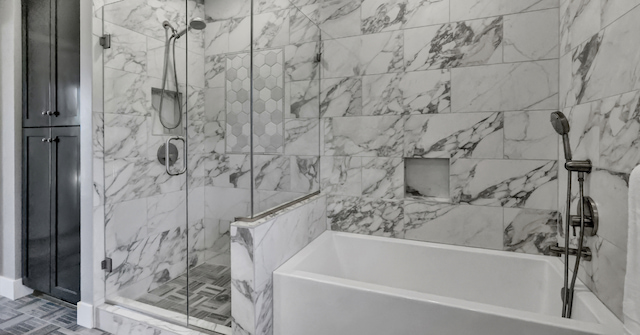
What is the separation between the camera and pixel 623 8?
44.0 inches

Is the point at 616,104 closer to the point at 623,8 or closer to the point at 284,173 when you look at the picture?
the point at 623,8

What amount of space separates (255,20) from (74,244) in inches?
74.5

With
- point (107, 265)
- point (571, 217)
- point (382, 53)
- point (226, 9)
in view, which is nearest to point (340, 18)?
point (382, 53)

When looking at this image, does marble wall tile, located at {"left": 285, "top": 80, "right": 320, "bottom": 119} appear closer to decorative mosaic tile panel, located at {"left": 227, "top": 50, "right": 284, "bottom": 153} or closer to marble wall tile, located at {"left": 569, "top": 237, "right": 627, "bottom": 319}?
decorative mosaic tile panel, located at {"left": 227, "top": 50, "right": 284, "bottom": 153}

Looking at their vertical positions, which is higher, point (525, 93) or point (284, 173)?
point (525, 93)

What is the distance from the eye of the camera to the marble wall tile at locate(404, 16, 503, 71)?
1.83 metres

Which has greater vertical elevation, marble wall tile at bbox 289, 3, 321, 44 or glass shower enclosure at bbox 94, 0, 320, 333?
marble wall tile at bbox 289, 3, 321, 44

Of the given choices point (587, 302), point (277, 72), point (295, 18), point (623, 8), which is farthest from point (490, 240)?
point (295, 18)

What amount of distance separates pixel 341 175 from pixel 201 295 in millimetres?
1209

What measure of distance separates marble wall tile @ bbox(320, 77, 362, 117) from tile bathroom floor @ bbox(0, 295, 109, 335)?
6.70ft

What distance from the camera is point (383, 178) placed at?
212 centimetres

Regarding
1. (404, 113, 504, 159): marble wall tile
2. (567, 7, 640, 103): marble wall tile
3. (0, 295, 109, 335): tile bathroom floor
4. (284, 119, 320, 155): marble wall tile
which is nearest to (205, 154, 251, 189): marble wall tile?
(284, 119, 320, 155): marble wall tile

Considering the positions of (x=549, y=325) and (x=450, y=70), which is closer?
(x=549, y=325)

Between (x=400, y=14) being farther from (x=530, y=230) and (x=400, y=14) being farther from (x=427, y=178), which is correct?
(x=530, y=230)
